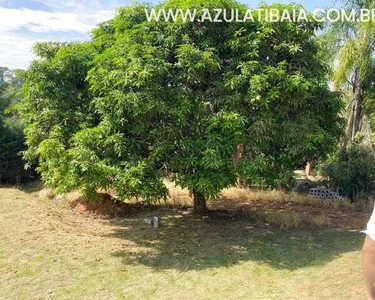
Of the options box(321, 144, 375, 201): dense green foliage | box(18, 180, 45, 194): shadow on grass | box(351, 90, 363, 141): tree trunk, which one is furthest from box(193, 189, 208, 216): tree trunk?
box(18, 180, 45, 194): shadow on grass

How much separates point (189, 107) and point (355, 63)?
20.8 ft

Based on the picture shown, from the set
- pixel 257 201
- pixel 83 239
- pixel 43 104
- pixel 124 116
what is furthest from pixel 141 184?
pixel 257 201

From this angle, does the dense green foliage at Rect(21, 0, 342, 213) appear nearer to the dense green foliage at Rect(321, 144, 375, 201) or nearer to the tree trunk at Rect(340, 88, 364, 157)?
the dense green foliage at Rect(321, 144, 375, 201)

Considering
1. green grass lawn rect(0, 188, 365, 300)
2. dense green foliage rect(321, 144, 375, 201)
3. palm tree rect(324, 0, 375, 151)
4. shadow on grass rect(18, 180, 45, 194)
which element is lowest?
green grass lawn rect(0, 188, 365, 300)

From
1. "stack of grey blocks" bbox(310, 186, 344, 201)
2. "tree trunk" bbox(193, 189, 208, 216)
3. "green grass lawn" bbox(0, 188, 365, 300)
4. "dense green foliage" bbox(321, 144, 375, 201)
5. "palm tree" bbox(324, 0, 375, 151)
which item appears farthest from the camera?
"stack of grey blocks" bbox(310, 186, 344, 201)

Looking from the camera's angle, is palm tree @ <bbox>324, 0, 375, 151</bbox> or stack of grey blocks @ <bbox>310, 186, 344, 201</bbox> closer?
palm tree @ <bbox>324, 0, 375, 151</bbox>

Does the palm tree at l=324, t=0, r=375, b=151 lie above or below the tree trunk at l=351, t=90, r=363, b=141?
above

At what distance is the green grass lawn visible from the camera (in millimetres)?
4406

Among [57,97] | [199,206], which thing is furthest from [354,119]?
[57,97]

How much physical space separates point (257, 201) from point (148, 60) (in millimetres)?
5752

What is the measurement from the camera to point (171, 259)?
18.0 ft

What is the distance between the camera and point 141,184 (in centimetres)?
530

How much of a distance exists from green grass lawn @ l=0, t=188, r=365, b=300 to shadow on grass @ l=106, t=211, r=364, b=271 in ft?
0.05

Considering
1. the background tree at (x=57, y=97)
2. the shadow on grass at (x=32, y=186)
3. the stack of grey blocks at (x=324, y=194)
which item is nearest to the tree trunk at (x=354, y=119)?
the stack of grey blocks at (x=324, y=194)
